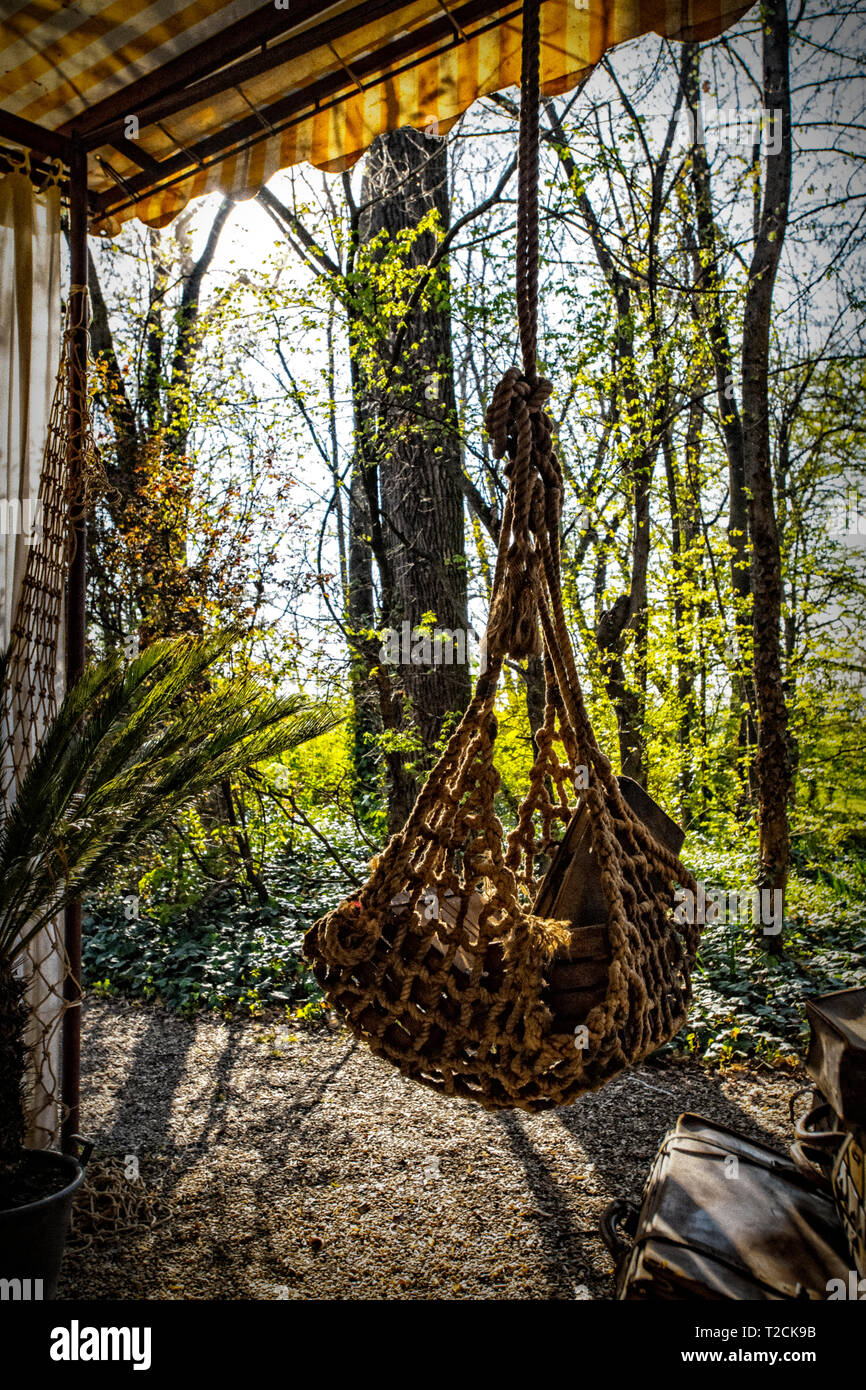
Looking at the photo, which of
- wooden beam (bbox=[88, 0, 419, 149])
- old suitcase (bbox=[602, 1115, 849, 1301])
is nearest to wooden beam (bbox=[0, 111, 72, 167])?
wooden beam (bbox=[88, 0, 419, 149])

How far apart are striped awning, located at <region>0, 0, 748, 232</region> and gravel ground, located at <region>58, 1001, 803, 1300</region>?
10.4ft

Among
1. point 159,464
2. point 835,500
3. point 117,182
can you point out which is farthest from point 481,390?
point 117,182

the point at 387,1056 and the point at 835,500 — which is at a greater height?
the point at 835,500

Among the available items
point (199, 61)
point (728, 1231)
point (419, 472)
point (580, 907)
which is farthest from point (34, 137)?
Result: point (728, 1231)

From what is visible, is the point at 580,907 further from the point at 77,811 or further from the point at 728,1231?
the point at 77,811

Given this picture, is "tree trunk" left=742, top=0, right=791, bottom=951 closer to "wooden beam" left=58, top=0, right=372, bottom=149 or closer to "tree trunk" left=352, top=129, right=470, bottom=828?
"tree trunk" left=352, top=129, right=470, bottom=828

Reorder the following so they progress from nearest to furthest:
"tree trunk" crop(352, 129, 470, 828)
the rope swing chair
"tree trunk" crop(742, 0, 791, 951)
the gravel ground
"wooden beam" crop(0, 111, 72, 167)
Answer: the rope swing chair
the gravel ground
"wooden beam" crop(0, 111, 72, 167)
"tree trunk" crop(742, 0, 791, 951)
"tree trunk" crop(352, 129, 470, 828)

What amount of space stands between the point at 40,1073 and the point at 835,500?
7737 mm

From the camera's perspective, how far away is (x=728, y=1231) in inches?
72.0

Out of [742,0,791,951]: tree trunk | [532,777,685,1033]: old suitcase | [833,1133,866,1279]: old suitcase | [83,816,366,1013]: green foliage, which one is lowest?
[83,816,366,1013]: green foliage

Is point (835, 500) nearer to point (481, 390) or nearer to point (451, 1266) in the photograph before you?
point (481, 390)

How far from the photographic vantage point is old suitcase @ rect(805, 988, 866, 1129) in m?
1.72

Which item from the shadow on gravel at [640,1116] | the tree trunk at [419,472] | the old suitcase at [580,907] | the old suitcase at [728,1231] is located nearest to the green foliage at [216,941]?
the tree trunk at [419,472]

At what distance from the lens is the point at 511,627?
67.7 inches
